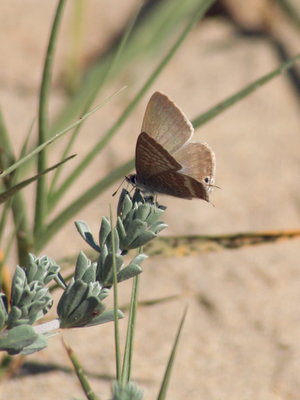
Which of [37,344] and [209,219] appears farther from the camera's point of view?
[209,219]

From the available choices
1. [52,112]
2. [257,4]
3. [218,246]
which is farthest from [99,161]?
[257,4]

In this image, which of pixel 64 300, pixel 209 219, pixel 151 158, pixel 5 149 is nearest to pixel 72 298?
pixel 64 300

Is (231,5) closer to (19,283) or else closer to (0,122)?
(0,122)

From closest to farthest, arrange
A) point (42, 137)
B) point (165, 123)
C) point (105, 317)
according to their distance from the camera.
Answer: point (105, 317)
point (165, 123)
point (42, 137)

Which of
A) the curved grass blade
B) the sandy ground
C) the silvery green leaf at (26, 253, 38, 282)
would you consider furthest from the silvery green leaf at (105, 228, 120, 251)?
the sandy ground

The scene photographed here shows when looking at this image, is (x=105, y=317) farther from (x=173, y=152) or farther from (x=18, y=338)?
(x=173, y=152)

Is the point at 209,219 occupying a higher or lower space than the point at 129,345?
lower
